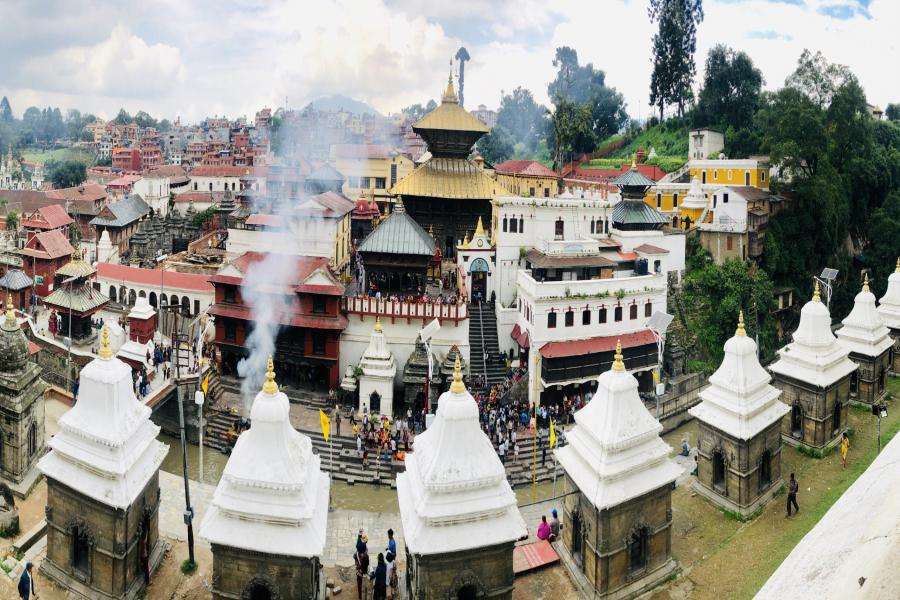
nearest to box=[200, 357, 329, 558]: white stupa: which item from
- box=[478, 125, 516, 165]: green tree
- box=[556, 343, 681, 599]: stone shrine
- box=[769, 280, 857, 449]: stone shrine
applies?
box=[556, 343, 681, 599]: stone shrine

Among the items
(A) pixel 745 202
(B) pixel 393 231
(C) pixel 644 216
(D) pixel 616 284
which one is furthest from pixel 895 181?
(B) pixel 393 231

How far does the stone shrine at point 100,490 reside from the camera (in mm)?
15656

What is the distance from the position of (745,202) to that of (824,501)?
74.5 feet

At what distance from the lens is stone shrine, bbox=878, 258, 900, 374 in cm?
3009

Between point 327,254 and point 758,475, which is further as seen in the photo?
point 327,254

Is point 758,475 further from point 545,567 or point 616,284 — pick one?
point 616,284

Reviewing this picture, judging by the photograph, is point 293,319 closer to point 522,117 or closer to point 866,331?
point 866,331

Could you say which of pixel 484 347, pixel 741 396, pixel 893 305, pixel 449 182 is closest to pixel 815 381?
pixel 741 396

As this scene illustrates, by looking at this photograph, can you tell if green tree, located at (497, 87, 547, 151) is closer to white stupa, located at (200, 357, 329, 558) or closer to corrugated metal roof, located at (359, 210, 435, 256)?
corrugated metal roof, located at (359, 210, 435, 256)

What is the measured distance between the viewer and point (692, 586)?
17016 millimetres

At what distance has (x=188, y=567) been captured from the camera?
686 inches

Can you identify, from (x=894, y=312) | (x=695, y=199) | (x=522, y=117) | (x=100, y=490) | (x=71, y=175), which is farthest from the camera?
(x=522, y=117)

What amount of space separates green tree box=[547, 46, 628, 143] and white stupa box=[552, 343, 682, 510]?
5685 centimetres

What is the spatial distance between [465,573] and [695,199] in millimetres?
33158
